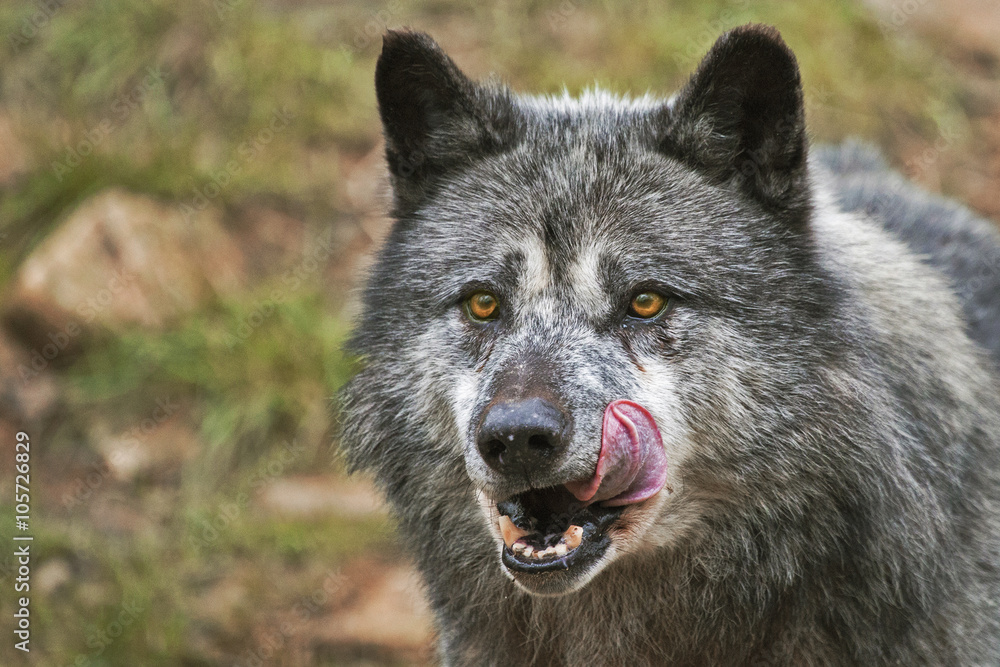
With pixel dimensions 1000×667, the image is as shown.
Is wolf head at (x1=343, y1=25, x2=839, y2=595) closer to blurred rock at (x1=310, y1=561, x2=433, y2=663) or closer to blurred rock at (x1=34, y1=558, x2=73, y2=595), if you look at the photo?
blurred rock at (x1=310, y1=561, x2=433, y2=663)

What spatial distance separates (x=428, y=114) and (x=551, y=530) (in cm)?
151

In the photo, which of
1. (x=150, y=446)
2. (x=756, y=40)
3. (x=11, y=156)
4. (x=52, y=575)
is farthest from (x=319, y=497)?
(x=756, y=40)

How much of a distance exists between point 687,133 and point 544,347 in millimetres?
858

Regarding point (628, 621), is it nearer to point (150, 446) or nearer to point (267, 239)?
point (150, 446)

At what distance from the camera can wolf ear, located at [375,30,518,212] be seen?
3.32 meters

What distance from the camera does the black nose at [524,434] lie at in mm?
2615

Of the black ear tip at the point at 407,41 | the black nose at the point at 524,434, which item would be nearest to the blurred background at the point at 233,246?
the black nose at the point at 524,434

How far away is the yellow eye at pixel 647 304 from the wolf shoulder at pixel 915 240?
735 millimetres

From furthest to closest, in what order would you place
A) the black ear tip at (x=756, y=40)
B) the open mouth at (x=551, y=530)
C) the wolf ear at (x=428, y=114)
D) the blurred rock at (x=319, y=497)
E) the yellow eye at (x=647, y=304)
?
1. the blurred rock at (x=319, y=497)
2. the wolf ear at (x=428, y=114)
3. the yellow eye at (x=647, y=304)
4. the black ear tip at (x=756, y=40)
5. the open mouth at (x=551, y=530)

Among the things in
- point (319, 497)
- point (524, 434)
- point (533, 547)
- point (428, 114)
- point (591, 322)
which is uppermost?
point (428, 114)

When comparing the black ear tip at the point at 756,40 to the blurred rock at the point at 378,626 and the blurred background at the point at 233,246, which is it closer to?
the blurred rock at the point at 378,626

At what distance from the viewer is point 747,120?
10.3 ft

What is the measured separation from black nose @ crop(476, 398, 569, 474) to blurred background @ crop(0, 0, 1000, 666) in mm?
2825

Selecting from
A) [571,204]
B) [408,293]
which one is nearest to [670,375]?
[571,204]
